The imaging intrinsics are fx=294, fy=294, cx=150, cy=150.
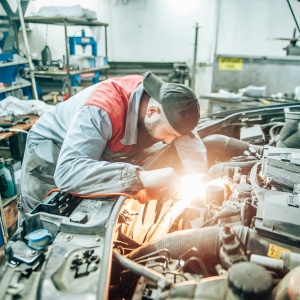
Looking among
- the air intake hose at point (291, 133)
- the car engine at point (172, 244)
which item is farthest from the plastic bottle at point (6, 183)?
the air intake hose at point (291, 133)

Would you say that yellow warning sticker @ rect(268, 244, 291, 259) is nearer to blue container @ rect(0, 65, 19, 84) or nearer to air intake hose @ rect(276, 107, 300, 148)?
air intake hose @ rect(276, 107, 300, 148)

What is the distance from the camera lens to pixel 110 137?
180 cm

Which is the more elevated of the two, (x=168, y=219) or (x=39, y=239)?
(x=39, y=239)

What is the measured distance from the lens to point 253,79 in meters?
4.96

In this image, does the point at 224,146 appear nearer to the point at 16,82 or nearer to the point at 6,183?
the point at 6,183

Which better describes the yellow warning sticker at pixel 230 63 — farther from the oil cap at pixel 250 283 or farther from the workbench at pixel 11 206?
the oil cap at pixel 250 283

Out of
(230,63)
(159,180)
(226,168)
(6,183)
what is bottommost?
Result: (6,183)

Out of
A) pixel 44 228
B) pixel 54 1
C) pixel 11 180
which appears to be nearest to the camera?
pixel 44 228

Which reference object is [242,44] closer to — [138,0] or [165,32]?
[165,32]

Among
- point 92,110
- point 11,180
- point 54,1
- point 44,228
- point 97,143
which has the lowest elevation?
point 11,180

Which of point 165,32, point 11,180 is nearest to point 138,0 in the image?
point 165,32

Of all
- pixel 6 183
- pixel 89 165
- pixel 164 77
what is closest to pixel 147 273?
pixel 89 165

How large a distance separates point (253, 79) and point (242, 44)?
2100 millimetres

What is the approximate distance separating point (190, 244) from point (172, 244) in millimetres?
80
